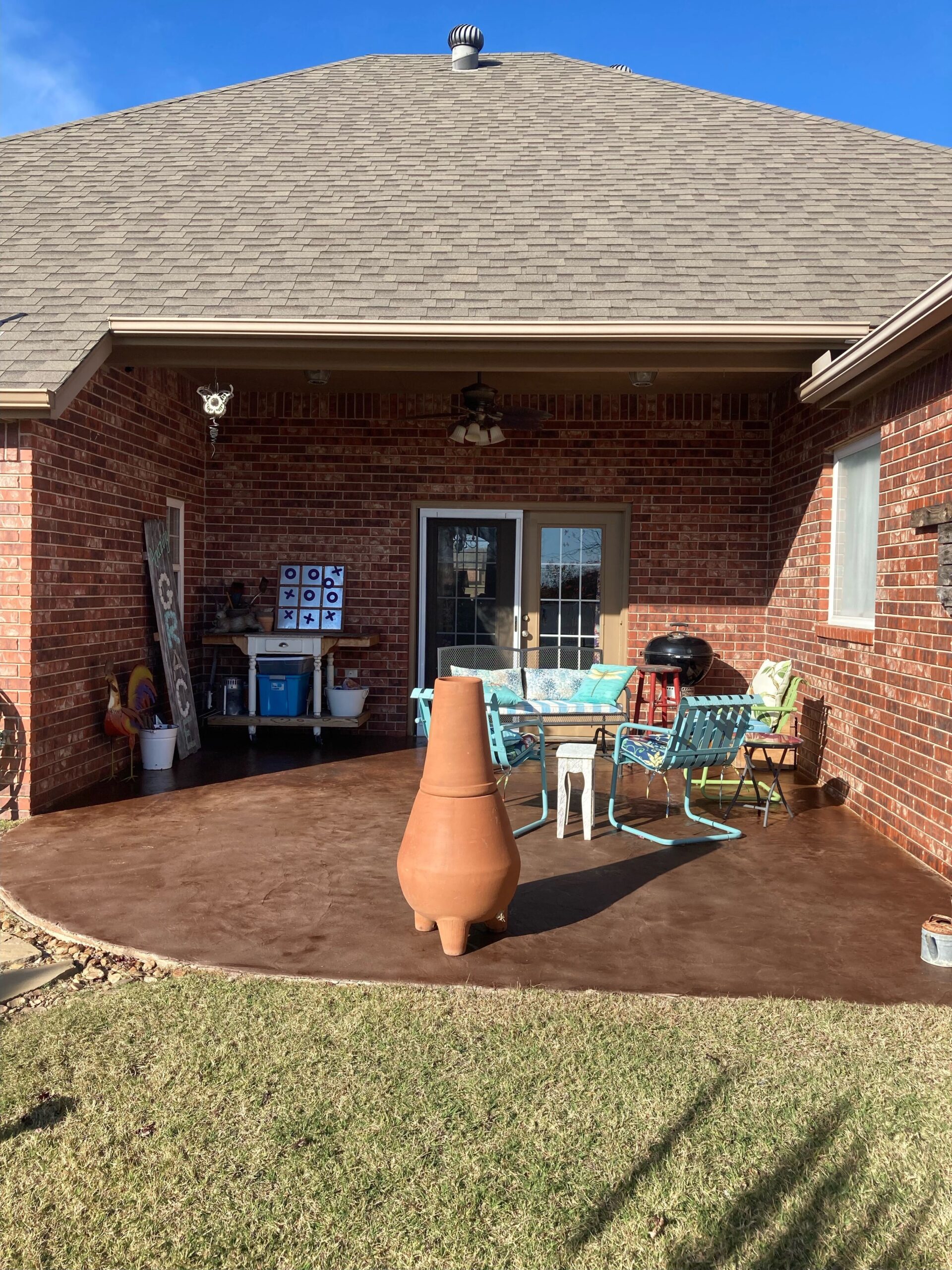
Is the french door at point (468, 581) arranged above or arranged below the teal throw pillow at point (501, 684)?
above

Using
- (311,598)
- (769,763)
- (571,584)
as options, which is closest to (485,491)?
(571,584)

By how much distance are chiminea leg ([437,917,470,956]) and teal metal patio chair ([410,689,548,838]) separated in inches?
70.5

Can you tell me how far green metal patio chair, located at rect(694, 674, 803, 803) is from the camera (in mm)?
6707

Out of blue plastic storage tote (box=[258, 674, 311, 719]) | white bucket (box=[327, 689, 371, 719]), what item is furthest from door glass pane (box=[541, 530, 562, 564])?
blue plastic storage tote (box=[258, 674, 311, 719])

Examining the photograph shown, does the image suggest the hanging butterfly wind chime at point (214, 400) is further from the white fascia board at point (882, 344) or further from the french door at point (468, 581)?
the white fascia board at point (882, 344)

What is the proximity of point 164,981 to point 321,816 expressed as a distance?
2590mm

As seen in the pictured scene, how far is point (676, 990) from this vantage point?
3496 millimetres

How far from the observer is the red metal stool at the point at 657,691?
27.5ft

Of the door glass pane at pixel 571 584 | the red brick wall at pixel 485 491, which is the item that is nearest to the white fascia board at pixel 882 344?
the red brick wall at pixel 485 491

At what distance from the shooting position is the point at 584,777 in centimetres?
559

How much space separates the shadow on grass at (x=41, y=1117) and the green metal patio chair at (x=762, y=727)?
4839mm

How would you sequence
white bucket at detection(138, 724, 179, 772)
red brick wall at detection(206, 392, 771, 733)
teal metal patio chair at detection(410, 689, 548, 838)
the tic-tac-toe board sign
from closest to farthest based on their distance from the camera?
teal metal patio chair at detection(410, 689, 548, 838)
white bucket at detection(138, 724, 179, 772)
red brick wall at detection(206, 392, 771, 733)
the tic-tac-toe board sign

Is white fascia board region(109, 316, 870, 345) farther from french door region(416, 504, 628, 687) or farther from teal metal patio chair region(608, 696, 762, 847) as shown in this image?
french door region(416, 504, 628, 687)

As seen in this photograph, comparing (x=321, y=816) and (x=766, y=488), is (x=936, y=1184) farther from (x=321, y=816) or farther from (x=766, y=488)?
(x=766, y=488)
